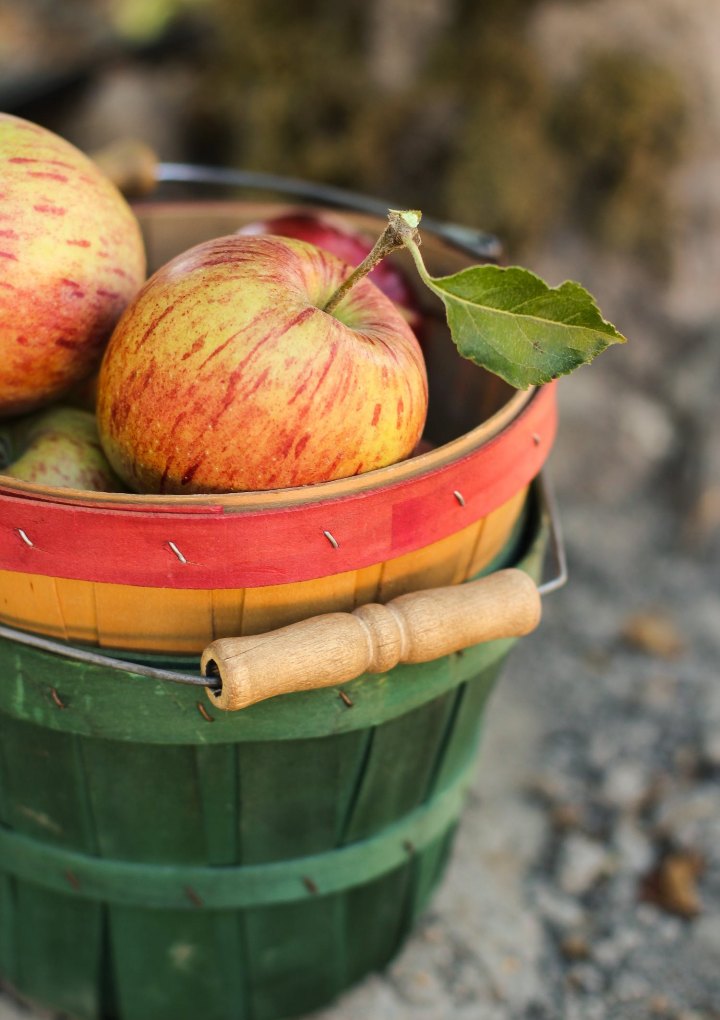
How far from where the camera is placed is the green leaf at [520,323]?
1.25m

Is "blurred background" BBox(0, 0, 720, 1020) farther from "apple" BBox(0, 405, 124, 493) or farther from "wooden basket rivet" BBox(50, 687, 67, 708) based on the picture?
"apple" BBox(0, 405, 124, 493)

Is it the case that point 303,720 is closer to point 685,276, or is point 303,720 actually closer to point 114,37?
point 685,276

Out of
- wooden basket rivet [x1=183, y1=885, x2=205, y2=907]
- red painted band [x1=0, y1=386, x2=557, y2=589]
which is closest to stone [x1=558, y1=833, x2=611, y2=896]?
wooden basket rivet [x1=183, y1=885, x2=205, y2=907]

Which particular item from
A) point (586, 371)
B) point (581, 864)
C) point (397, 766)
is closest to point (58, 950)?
point (397, 766)

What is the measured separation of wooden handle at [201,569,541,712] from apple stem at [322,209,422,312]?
399mm

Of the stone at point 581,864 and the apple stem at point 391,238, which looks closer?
the apple stem at point 391,238

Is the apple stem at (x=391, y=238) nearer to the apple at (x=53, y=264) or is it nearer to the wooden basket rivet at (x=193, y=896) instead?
the apple at (x=53, y=264)

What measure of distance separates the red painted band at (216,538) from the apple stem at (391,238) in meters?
0.26

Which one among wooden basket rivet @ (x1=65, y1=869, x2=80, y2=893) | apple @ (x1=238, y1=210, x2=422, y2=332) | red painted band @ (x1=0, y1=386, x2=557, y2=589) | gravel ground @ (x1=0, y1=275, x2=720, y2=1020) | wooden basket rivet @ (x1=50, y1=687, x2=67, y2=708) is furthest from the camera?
gravel ground @ (x1=0, y1=275, x2=720, y2=1020)

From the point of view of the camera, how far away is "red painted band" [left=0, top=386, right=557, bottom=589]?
1165 millimetres

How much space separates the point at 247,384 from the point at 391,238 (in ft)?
0.79

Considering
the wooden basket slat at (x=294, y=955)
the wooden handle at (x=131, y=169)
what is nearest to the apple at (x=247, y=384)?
the wooden basket slat at (x=294, y=955)

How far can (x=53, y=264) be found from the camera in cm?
136

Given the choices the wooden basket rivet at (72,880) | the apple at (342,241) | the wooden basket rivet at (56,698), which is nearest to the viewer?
the wooden basket rivet at (56,698)
